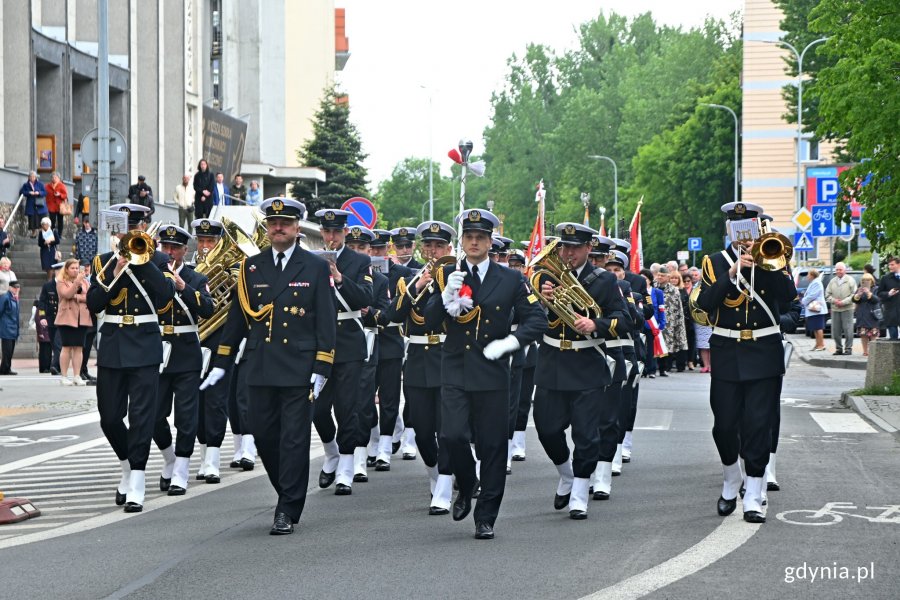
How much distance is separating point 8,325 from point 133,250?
52.3 ft

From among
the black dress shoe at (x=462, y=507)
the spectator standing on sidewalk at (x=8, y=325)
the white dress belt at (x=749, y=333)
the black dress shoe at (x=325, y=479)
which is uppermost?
the white dress belt at (x=749, y=333)

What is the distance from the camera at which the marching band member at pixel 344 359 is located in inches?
482

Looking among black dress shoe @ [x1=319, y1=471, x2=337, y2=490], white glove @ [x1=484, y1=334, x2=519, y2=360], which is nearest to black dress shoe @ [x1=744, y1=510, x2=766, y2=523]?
white glove @ [x1=484, y1=334, x2=519, y2=360]

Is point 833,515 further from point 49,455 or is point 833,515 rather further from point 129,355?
point 49,455

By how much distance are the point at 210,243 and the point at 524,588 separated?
5.89 m

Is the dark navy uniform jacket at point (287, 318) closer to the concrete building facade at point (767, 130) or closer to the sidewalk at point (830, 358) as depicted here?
the sidewalk at point (830, 358)

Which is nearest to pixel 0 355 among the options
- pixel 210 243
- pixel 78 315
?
pixel 78 315

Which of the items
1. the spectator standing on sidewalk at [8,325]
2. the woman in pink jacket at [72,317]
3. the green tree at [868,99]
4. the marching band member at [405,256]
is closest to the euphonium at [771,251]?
the marching band member at [405,256]

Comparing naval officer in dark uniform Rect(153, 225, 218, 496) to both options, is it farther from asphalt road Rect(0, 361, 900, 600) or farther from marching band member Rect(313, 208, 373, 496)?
marching band member Rect(313, 208, 373, 496)

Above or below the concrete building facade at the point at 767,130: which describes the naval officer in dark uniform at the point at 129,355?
below

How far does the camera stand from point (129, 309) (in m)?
11.4

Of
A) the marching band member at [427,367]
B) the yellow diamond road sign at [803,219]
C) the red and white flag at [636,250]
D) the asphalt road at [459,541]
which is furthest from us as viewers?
the yellow diamond road sign at [803,219]

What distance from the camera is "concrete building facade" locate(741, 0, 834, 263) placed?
79062mm

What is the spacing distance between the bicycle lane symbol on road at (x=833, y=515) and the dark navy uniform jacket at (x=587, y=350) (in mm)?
1578
